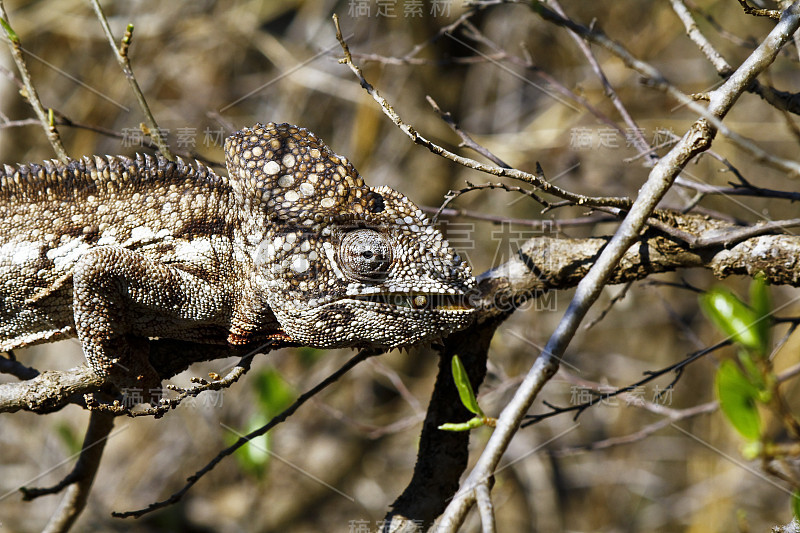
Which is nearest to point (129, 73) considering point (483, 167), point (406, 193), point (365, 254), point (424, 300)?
point (365, 254)

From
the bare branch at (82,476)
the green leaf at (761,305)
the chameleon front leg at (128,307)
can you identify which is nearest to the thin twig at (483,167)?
the green leaf at (761,305)

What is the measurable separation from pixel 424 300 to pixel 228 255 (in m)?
0.79

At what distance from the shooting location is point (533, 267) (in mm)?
2500

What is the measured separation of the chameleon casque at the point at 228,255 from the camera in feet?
7.91

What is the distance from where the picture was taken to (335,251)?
246 cm

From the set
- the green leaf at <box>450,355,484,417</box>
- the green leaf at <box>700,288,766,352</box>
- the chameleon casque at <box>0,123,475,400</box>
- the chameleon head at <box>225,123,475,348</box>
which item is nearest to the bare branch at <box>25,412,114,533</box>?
the chameleon casque at <box>0,123,475,400</box>

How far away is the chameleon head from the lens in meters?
2.39

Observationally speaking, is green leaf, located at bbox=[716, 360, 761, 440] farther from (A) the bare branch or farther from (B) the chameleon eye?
(A) the bare branch

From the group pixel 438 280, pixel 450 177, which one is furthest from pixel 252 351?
pixel 450 177

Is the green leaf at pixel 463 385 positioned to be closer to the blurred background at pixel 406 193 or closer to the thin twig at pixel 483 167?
the thin twig at pixel 483 167

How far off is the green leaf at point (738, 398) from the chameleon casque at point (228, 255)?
3.81ft

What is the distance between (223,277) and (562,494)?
628 cm

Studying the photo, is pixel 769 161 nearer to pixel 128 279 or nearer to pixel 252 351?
pixel 252 351

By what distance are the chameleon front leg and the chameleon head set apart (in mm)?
320
